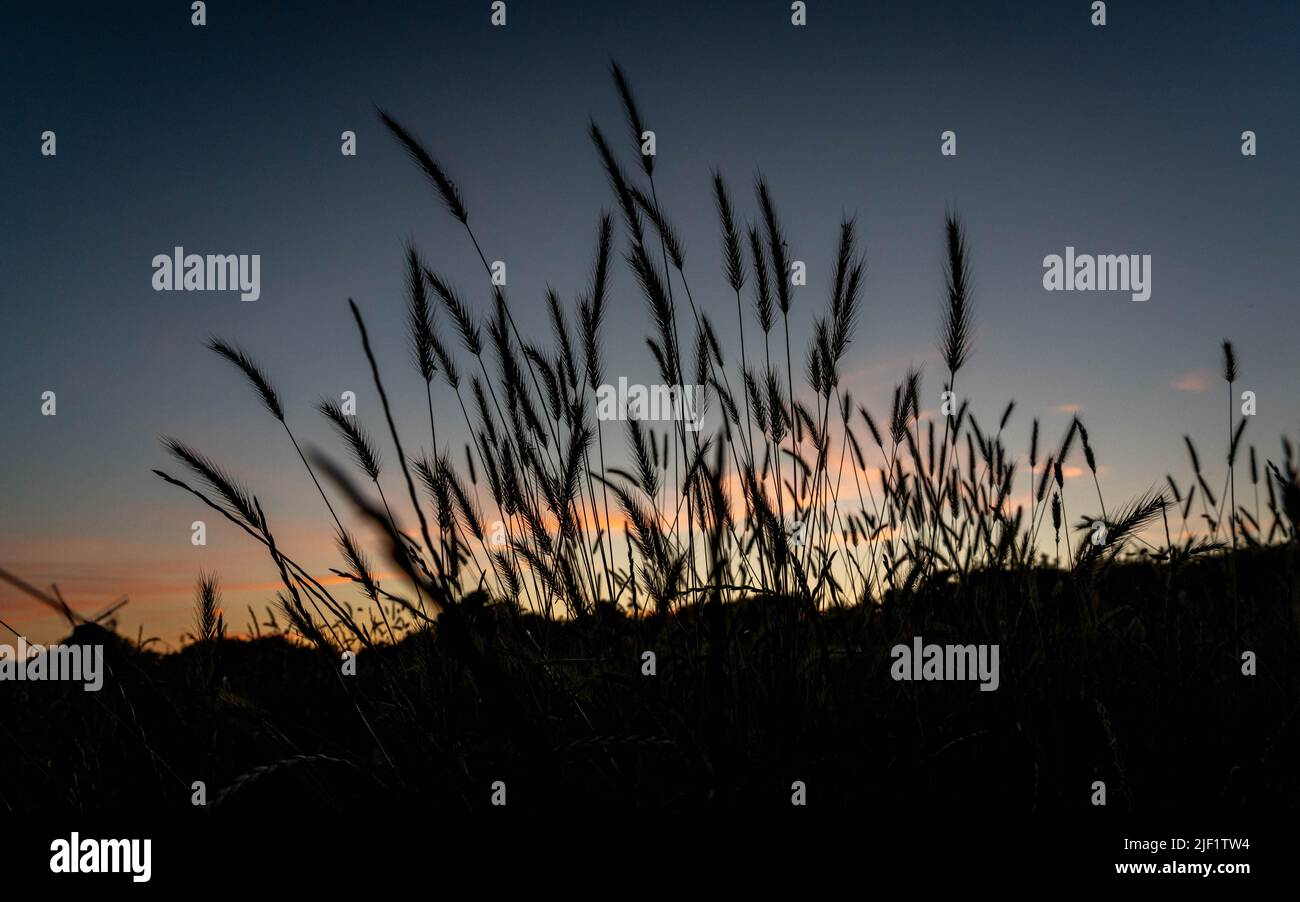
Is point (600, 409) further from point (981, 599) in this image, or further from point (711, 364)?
point (981, 599)

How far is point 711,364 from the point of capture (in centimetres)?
243

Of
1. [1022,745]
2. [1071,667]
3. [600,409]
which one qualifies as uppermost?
[600,409]

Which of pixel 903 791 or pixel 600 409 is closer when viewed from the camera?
pixel 903 791

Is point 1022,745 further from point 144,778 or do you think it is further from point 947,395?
point 144,778

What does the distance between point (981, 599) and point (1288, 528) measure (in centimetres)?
105

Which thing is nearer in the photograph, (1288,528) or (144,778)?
(144,778)

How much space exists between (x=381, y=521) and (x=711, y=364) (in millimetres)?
2093

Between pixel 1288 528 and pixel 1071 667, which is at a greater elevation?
pixel 1288 528

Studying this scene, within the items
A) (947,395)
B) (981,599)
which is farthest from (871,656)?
(947,395)

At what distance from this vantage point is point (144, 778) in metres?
2.05
